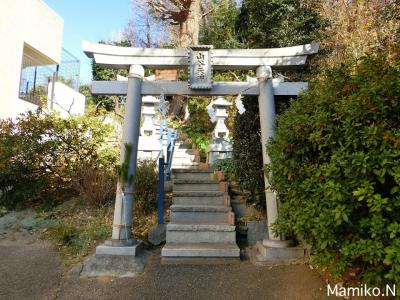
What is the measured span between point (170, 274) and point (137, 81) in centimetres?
284

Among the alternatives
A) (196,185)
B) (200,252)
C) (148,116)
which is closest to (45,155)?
(196,185)

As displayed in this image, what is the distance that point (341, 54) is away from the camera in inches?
388

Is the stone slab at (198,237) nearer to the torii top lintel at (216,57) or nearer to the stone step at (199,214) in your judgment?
the stone step at (199,214)

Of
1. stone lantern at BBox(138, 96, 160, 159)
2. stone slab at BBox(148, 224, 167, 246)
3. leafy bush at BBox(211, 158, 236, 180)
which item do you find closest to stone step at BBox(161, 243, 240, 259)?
stone slab at BBox(148, 224, 167, 246)

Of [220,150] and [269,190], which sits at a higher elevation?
[220,150]

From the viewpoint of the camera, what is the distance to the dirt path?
375 centimetres

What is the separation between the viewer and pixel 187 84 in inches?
203

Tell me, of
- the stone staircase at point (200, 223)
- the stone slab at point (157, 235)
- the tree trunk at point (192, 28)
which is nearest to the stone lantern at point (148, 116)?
the stone staircase at point (200, 223)

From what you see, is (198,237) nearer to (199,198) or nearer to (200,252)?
(200,252)

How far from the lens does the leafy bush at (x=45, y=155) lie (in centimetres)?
621

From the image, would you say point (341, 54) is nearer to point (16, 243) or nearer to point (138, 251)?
point (138, 251)

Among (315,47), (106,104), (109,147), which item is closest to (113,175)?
(109,147)

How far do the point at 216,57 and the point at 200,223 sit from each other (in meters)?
2.69

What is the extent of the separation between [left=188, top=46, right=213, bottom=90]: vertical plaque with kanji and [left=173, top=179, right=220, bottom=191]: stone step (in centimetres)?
205
